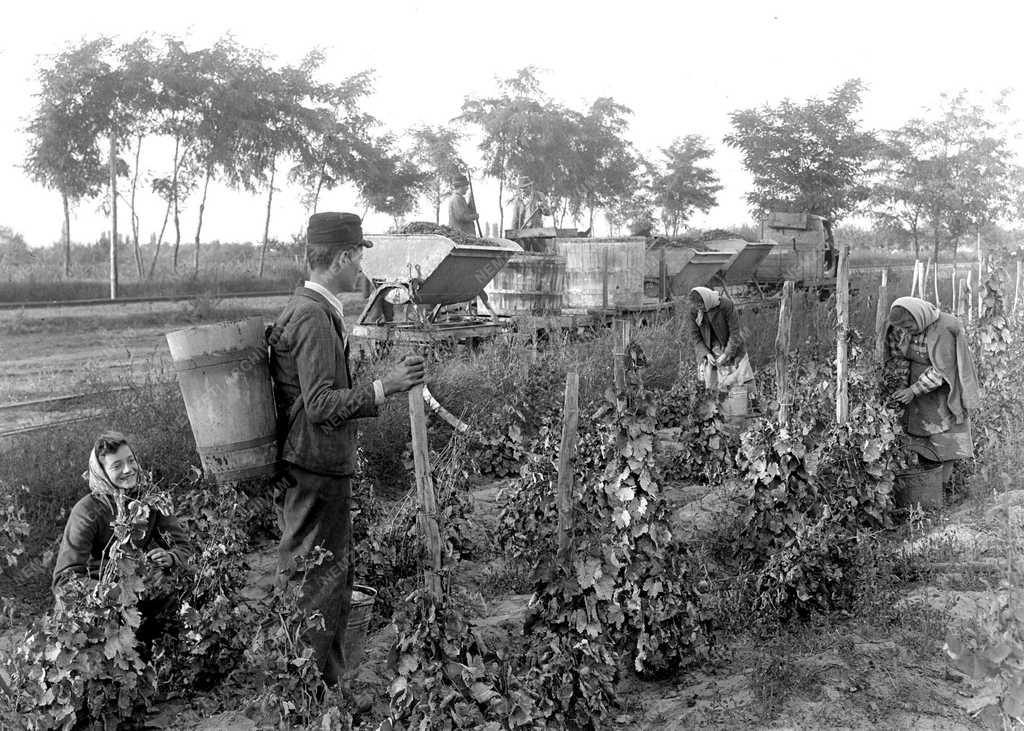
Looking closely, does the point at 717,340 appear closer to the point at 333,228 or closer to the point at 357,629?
the point at 357,629

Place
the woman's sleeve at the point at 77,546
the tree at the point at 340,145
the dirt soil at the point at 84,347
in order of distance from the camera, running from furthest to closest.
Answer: the tree at the point at 340,145 < the dirt soil at the point at 84,347 < the woman's sleeve at the point at 77,546

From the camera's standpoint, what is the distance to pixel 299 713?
2.91 meters

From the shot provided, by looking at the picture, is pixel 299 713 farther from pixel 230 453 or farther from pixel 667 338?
pixel 667 338

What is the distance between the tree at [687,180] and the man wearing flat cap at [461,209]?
20368 mm

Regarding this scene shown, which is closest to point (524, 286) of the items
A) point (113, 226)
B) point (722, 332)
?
point (722, 332)

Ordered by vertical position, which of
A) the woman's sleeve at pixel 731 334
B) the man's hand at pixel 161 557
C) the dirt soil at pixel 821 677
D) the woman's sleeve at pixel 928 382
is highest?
the woman's sleeve at pixel 731 334

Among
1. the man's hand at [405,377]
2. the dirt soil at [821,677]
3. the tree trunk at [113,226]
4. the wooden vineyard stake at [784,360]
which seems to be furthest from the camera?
the tree trunk at [113,226]

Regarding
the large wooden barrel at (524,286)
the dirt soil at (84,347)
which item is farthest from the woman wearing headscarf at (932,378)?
the large wooden barrel at (524,286)

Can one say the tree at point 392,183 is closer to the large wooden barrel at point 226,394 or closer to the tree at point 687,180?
the tree at point 687,180

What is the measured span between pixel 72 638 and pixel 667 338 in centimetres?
876

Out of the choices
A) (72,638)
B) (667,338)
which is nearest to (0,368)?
(667,338)

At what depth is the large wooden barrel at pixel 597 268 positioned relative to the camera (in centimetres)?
1243

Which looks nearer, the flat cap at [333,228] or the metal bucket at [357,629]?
the flat cap at [333,228]

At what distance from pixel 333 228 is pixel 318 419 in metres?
0.68
